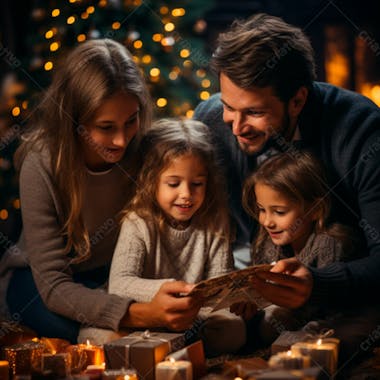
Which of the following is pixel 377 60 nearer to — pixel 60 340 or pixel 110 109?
pixel 110 109

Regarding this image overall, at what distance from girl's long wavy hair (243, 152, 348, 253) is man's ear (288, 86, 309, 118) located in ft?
0.48

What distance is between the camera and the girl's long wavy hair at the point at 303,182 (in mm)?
2723

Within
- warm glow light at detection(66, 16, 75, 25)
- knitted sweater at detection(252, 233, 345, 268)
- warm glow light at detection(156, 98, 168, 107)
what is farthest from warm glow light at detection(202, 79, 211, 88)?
knitted sweater at detection(252, 233, 345, 268)

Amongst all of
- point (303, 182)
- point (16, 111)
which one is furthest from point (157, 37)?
point (303, 182)

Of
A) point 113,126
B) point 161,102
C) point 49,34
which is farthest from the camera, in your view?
point 161,102

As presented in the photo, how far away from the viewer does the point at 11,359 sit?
230 cm

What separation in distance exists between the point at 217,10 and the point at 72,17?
2.19m

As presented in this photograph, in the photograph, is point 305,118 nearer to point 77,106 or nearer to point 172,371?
point 77,106

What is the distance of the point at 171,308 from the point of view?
2318 millimetres

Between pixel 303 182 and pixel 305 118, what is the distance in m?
0.23

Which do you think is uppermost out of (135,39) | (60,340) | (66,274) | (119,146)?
(135,39)

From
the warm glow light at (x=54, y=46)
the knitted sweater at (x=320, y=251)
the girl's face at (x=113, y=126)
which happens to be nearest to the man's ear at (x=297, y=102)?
the knitted sweater at (x=320, y=251)

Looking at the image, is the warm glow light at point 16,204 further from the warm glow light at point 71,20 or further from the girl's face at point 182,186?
the girl's face at point 182,186

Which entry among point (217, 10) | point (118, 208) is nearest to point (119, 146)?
point (118, 208)
